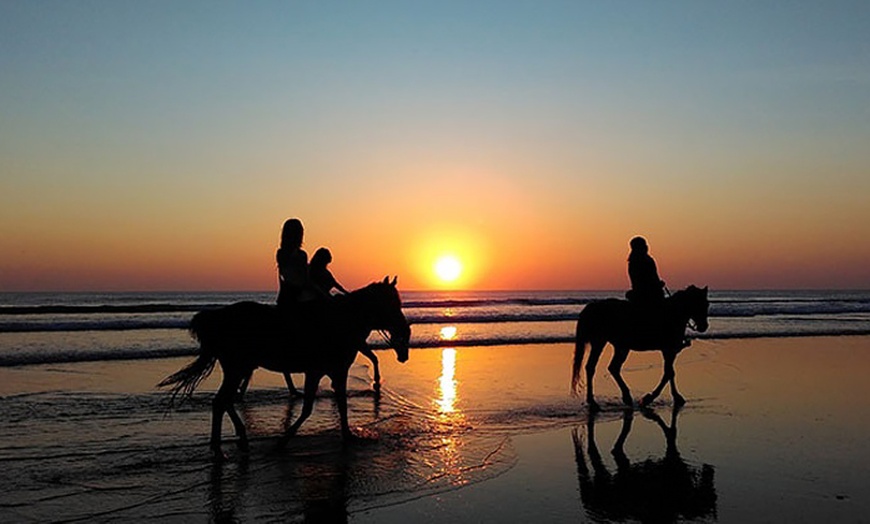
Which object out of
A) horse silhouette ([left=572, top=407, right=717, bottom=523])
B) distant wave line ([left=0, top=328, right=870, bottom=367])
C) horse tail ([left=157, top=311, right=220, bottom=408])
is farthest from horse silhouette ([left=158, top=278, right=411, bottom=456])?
distant wave line ([left=0, top=328, right=870, bottom=367])

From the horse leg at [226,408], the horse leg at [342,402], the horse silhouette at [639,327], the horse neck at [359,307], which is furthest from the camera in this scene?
the horse silhouette at [639,327]

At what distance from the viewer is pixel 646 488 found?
6254 millimetres

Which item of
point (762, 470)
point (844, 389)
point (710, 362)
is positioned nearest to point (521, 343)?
point (710, 362)

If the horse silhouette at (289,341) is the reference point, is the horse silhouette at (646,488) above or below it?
below

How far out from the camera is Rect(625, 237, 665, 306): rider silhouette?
1067 cm

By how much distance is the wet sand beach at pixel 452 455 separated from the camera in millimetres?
5715

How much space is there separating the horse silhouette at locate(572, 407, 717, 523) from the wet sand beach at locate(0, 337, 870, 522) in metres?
0.02

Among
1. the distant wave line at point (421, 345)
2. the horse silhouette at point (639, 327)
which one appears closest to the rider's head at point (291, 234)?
the horse silhouette at point (639, 327)

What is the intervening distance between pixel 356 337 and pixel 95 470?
2.89 m

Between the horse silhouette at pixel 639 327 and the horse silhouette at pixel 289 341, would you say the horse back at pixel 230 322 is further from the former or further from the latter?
the horse silhouette at pixel 639 327

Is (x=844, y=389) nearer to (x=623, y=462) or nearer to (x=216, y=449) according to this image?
(x=623, y=462)

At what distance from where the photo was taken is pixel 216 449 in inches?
293

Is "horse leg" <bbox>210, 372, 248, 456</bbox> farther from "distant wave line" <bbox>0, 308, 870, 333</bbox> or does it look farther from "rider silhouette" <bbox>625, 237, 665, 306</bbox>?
"distant wave line" <bbox>0, 308, 870, 333</bbox>

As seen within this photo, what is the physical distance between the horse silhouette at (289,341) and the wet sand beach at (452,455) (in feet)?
1.93
